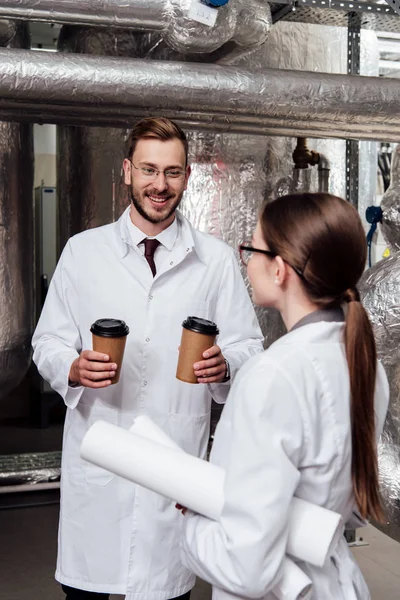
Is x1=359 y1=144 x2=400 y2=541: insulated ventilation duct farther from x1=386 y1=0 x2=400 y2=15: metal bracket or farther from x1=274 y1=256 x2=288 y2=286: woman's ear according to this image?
x1=274 y1=256 x2=288 y2=286: woman's ear

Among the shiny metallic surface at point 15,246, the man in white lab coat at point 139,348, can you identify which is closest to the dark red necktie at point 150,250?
the man in white lab coat at point 139,348

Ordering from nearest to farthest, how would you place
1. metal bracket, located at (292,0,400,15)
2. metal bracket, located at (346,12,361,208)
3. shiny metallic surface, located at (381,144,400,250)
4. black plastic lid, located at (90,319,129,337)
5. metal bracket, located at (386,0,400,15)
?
black plastic lid, located at (90,319,129,337), metal bracket, located at (386,0,400,15), shiny metallic surface, located at (381,144,400,250), metal bracket, located at (292,0,400,15), metal bracket, located at (346,12,361,208)

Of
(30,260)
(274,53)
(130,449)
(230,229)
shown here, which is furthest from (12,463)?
(130,449)

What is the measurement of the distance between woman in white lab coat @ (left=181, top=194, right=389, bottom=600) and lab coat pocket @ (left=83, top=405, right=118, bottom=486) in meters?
0.55

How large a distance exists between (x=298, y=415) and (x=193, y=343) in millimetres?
484

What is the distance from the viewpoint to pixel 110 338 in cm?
134

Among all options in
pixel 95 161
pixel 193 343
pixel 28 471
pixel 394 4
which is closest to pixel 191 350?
pixel 193 343

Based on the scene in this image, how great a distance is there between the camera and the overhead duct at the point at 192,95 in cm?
206

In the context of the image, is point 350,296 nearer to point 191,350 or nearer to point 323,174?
point 191,350

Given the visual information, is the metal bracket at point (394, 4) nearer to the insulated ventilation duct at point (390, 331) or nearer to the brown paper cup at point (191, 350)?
the insulated ventilation duct at point (390, 331)

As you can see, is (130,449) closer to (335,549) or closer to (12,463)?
(335,549)

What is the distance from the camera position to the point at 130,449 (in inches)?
38.9

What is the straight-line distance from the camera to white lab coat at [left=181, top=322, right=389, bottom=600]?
0.87 metres

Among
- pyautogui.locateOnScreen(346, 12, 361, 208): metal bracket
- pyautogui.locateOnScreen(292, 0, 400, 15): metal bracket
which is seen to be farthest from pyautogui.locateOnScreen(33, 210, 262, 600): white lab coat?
pyautogui.locateOnScreen(346, 12, 361, 208): metal bracket
